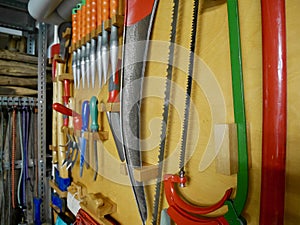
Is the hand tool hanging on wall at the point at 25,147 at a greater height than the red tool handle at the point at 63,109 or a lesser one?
lesser

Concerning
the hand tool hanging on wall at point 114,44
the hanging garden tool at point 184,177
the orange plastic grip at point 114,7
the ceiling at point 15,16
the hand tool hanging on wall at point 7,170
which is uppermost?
the ceiling at point 15,16

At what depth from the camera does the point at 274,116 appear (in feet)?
1.09

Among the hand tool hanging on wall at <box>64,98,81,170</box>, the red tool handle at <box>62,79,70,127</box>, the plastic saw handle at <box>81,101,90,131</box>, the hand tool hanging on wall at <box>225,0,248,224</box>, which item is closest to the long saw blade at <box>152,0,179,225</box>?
the hand tool hanging on wall at <box>225,0,248,224</box>

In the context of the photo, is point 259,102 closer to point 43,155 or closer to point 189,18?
point 189,18

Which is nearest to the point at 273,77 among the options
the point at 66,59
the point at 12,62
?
the point at 66,59

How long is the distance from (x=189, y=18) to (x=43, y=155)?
1.18m

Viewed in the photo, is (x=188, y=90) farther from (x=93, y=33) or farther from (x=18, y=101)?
(x=18, y=101)

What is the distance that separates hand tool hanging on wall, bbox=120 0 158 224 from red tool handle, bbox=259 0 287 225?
32 centimetres

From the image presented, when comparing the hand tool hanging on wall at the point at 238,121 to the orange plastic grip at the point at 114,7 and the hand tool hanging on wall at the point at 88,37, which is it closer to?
the orange plastic grip at the point at 114,7

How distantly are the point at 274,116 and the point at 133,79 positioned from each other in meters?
0.36

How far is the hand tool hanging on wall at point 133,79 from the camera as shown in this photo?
22.8 inches

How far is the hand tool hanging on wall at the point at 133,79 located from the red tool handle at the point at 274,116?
1.05 feet

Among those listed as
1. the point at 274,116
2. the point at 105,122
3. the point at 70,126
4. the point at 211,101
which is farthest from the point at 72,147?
the point at 274,116

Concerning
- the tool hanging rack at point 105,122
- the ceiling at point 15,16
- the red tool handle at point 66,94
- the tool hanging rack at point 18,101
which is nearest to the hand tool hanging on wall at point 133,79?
the tool hanging rack at point 105,122
